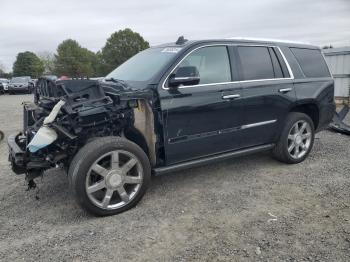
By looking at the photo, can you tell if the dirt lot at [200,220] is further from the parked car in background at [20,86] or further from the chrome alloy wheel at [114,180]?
the parked car in background at [20,86]

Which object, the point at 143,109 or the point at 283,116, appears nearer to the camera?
the point at 143,109

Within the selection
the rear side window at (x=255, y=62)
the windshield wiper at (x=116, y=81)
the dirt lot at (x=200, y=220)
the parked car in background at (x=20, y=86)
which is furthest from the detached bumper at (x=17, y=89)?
the rear side window at (x=255, y=62)

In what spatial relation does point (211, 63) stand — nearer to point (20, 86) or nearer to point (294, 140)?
point (294, 140)

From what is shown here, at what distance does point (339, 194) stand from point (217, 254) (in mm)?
2022

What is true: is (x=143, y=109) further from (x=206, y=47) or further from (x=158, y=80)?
(x=206, y=47)

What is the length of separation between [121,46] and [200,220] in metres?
47.7

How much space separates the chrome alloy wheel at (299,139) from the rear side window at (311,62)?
81 centimetres

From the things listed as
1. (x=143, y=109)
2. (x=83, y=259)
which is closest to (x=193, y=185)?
(x=143, y=109)

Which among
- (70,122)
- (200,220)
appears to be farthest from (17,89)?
(200,220)

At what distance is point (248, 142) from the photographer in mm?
4559

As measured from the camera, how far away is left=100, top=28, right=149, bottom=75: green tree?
47.7 m

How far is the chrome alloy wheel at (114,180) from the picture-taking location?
344 centimetres

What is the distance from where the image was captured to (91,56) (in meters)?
55.2

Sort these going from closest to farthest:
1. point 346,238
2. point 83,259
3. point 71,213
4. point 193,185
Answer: point 83,259
point 346,238
point 71,213
point 193,185
